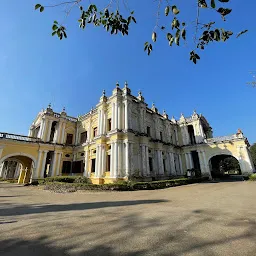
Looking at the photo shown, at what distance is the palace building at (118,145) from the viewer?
1714 cm

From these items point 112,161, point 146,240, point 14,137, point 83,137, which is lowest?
point 146,240

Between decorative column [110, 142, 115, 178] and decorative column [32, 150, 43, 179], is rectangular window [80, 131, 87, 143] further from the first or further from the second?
decorative column [110, 142, 115, 178]

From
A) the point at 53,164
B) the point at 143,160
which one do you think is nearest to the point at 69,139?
the point at 53,164

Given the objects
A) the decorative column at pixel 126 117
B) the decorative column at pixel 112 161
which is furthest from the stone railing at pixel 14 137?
the decorative column at pixel 126 117

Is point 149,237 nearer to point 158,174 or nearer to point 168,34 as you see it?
point 168,34

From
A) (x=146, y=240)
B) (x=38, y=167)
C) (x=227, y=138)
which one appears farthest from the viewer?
(x=227, y=138)

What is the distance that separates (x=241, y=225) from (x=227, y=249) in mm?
1591

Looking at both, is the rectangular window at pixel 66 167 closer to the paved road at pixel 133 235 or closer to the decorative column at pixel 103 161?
the decorative column at pixel 103 161

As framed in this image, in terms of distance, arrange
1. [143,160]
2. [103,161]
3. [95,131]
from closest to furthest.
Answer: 1. [103,161]
2. [143,160]
3. [95,131]

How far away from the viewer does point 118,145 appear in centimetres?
1656

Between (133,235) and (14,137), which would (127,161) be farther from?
(14,137)

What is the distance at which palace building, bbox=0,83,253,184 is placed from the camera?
17141 mm

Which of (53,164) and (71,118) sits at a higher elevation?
(71,118)

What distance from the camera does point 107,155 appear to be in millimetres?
18031
